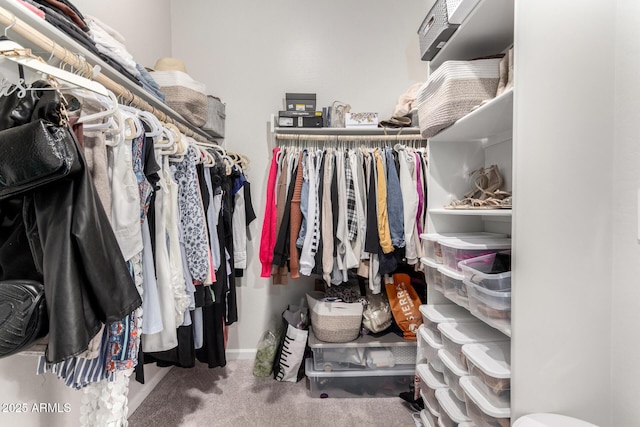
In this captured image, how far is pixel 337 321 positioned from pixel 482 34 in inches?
66.2

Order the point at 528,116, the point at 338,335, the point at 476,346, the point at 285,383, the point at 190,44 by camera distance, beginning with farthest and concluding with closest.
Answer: the point at 190,44 < the point at 285,383 < the point at 338,335 < the point at 476,346 < the point at 528,116

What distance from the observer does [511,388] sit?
875 mm

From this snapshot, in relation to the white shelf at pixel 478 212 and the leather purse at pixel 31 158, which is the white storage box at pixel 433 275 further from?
the leather purse at pixel 31 158

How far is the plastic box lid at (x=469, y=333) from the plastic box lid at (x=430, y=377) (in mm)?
278

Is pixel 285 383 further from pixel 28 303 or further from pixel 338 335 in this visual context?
pixel 28 303

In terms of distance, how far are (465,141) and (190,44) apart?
220 centimetres

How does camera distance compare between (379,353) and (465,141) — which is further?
(379,353)

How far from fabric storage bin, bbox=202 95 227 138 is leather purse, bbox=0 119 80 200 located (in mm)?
1403

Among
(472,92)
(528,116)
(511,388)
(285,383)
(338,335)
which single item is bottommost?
(285,383)

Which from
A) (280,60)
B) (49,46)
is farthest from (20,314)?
(280,60)

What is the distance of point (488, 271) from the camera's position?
113cm

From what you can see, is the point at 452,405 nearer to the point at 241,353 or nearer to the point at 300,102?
the point at 241,353

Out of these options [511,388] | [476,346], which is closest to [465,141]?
[476,346]

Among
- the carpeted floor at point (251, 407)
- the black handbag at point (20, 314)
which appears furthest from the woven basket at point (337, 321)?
the black handbag at point (20, 314)
